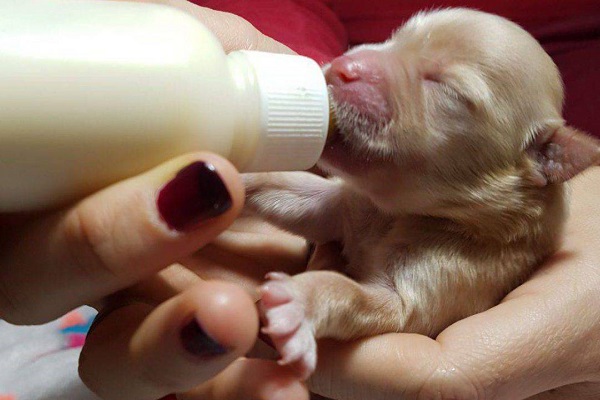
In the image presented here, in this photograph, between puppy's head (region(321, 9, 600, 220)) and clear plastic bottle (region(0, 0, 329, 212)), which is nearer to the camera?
clear plastic bottle (region(0, 0, 329, 212))

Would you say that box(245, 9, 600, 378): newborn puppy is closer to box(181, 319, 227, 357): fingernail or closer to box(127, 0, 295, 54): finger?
box(181, 319, 227, 357): fingernail

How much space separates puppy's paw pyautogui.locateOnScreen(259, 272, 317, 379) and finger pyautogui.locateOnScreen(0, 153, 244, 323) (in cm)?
25

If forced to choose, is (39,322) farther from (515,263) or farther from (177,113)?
(515,263)

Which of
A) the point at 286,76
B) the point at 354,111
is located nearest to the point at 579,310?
the point at 354,111

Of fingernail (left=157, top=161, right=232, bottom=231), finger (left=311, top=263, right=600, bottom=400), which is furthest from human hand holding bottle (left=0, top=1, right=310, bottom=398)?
finger (left=311, top=263, right=600, bottom=400)

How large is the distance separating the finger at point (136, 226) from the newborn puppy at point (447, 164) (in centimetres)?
45

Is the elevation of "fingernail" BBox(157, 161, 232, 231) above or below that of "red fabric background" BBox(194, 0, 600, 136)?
above

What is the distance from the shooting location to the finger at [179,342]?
0.86 meters

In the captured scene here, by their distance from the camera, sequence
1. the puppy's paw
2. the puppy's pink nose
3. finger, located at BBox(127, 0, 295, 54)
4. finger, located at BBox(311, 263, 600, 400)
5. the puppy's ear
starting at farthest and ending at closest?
finger, located at BBox(127, 0, 295, 54)
the puppy's ear
the puppy's pink nose
finger, located at BBox(311, 263, 600, 400)
the puppy's paw

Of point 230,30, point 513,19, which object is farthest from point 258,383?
point 513,19

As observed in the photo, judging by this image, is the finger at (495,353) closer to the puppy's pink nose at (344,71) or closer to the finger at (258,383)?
the finger at (258,383)

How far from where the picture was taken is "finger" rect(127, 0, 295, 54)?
1955 millimetres

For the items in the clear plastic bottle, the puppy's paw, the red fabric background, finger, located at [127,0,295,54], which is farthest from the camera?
the red fabric background

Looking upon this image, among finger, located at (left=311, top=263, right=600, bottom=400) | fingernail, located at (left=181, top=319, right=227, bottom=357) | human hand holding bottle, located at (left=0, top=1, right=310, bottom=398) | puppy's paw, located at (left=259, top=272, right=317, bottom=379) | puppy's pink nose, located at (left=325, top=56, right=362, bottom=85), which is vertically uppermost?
puppy's pink nose, located at (left=325, top=56, right=362, bottom=85)
